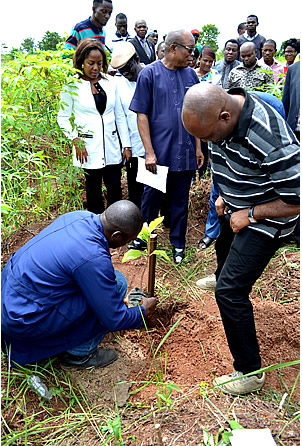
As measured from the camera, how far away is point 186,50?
3174mm

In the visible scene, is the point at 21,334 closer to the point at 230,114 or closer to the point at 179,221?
the point at 230,114

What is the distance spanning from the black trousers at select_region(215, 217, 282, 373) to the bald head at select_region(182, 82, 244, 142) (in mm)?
549

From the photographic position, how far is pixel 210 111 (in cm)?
172

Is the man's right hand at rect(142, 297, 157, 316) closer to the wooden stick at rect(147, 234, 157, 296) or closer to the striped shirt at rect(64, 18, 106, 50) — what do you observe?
the wooden stick at rect(147, 234, 157, 296)

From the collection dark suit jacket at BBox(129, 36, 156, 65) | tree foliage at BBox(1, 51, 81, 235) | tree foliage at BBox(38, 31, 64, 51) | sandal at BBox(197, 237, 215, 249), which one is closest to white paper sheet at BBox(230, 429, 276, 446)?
tree foliage at BBox(1, 51, 81, 235)

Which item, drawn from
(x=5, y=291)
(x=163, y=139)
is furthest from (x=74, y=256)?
(x=163, y=139)

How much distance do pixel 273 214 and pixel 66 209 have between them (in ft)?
8.90

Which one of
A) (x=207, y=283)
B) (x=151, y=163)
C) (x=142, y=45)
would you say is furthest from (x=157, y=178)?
(x=142, y=45)

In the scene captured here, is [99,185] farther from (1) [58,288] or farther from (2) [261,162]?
(2) [261,162]

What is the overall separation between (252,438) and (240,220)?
997mm

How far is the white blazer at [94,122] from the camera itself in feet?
11.7

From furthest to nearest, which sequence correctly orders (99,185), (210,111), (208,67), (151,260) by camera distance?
(208,67) < (99,185) < (151,260) < (210,111)

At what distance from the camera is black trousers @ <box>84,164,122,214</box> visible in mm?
3846

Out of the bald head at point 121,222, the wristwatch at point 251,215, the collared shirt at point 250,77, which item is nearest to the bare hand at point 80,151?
the bald head at point 121,222
